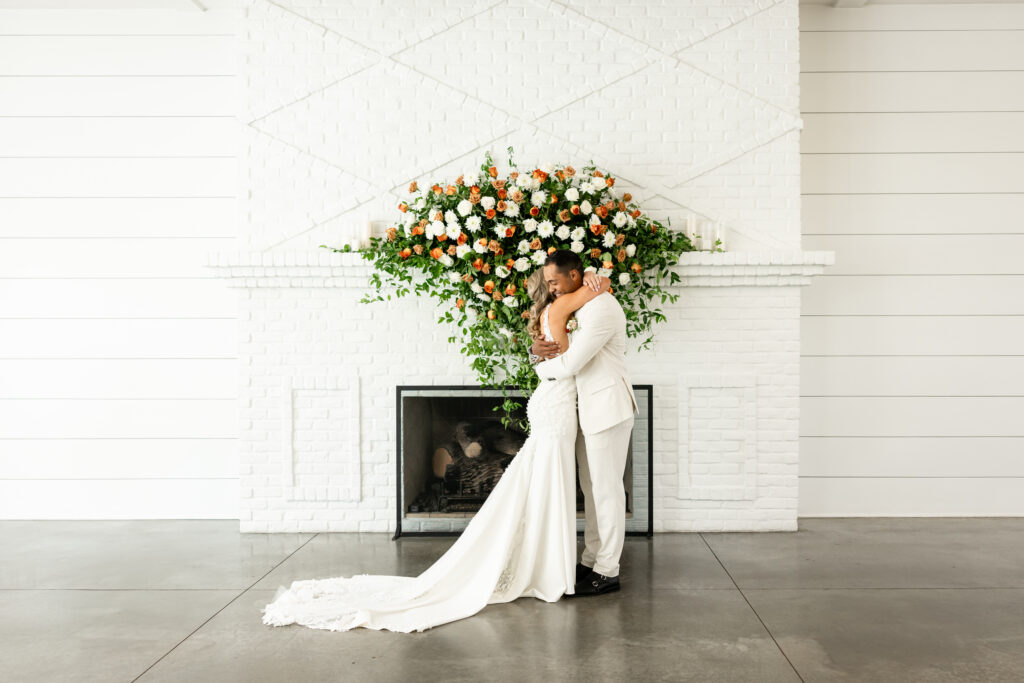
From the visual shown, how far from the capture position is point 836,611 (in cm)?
368

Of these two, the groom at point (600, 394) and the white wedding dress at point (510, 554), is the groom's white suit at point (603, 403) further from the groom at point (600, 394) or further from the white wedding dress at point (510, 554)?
the white wedding dress at point (510, 554)

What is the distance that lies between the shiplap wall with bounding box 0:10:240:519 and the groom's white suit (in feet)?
9.44

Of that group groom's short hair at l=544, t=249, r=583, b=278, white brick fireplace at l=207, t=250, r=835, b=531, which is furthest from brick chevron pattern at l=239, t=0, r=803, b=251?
groom's short hair at l=544, t=249, r=583, b=278

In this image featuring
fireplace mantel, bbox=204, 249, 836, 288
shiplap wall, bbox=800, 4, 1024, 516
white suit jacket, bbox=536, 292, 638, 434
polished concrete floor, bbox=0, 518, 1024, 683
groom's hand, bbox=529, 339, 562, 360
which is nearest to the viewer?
polished concrete floor, bbox=0, 518, 1024, 683

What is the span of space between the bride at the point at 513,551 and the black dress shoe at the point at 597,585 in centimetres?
12

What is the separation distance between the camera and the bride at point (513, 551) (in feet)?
12.2

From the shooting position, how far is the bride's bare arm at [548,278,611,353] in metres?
4.01

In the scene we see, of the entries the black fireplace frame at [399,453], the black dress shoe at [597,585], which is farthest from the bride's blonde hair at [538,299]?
the black dress shoe at [597,585]

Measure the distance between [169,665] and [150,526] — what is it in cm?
255

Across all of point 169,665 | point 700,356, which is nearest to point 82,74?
point 169,665

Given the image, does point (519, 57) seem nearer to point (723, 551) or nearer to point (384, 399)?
point (384, 399)

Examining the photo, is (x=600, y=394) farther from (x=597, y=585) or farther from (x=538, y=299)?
(x=597, y=585)

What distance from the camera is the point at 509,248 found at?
4770 mm

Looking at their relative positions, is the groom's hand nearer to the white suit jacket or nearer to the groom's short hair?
the white suit jacket
